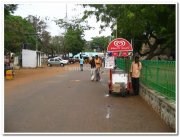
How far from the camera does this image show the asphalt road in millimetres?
9375

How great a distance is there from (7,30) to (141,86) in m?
24.0

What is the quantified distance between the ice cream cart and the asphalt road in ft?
1.49

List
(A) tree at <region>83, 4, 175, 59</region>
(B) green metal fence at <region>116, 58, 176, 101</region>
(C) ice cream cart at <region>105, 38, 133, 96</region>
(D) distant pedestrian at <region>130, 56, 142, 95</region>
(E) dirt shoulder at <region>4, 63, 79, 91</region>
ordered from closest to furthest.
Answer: (B) green metal fence at <region>116, 58, 176, 101</region> < (A) tree at <region>83, 4, 175, 59</region> < (C) ice cream cart at <region>105, 38, 133, 96</region> < (D) distant pedestrian at <region>130, 56, 142, 95</region> < (E) dirt shoulder at <region>4, 63, 79, 91</region>

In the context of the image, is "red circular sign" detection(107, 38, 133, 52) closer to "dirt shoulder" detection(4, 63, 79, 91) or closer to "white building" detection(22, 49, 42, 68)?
"dirt shoulder" detection(4, 63, 79, 91)

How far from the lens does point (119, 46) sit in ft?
59.6

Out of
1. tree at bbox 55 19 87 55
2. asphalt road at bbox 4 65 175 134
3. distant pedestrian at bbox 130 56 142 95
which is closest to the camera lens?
asphalt road at bbox 4 65 175 134

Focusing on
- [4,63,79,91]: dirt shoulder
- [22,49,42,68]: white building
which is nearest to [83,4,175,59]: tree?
[4,63,79,91]: dirt shoulder

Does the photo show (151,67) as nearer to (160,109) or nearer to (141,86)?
(141,86)

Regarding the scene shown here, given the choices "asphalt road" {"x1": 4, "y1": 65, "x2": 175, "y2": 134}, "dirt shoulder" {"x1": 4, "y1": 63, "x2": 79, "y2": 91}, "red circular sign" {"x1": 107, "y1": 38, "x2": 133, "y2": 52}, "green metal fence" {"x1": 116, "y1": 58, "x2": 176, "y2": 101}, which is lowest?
"asphalt road" {"x1": 4, "y1": 65, "x2": 175, "y2": 134}

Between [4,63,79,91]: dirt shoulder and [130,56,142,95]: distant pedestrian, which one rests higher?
[130,56,142,95]: distant pedestrian

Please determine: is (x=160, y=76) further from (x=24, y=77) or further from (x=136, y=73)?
(x=24, y=77)

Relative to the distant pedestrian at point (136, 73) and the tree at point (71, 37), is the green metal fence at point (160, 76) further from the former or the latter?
the tree at point (71, 37)

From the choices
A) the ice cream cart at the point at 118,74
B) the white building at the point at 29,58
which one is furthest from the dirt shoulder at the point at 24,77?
the white building at the point at 29,58

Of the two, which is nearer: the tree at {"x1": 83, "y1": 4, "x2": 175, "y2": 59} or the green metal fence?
the green metal fence
